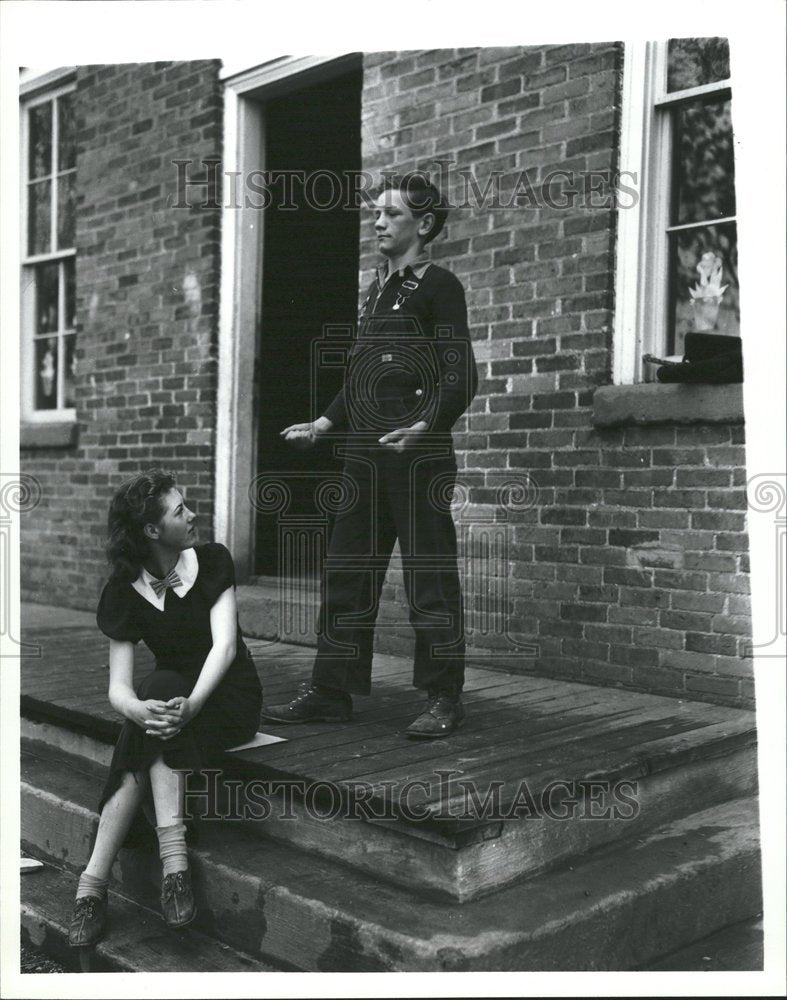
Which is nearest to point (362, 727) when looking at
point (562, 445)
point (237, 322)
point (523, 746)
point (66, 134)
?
point (523, 746)

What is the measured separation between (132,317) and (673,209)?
3357 millimetres

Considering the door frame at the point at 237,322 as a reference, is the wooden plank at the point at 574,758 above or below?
below

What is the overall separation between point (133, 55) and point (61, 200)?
3.96 metres

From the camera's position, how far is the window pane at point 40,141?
682 cm

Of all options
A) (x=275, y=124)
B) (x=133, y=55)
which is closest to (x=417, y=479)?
(x=133, y=55)

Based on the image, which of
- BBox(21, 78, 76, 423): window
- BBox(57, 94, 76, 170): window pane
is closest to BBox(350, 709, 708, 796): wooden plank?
BBox(21, 78, 76, 423): window

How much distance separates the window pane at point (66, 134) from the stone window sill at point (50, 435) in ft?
5.43

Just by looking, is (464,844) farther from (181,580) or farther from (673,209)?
(673,209)

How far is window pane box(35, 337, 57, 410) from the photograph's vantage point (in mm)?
6871

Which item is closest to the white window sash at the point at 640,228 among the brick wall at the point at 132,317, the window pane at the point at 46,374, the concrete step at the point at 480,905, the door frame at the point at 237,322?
the concrete step at the point at 480,905

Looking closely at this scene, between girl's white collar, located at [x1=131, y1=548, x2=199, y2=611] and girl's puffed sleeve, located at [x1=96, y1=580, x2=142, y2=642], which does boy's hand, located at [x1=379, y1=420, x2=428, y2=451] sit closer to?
girl's white collar, located at [x1=131, y1=548, x2=199, y2=611]

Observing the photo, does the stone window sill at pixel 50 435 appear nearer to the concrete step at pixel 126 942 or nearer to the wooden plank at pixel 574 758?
the concrete step at pixel 126 942

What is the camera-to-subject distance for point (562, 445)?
14.0ft

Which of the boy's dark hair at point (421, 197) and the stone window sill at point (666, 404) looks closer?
the boy's dark hair at point (421, 197)
